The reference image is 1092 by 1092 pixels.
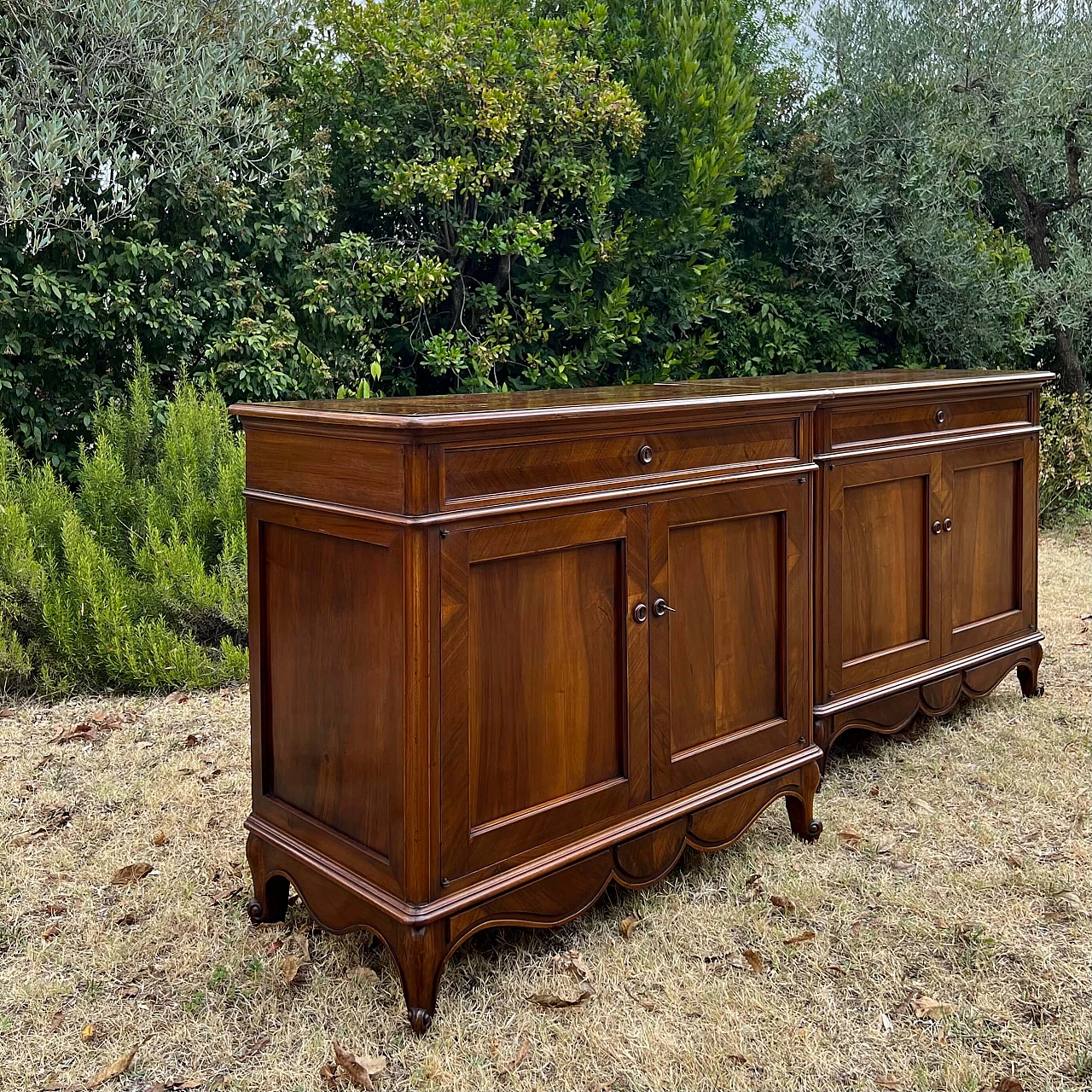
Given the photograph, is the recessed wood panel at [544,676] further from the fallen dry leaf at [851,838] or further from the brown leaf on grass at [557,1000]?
the fallen dry leaf at [851,838]

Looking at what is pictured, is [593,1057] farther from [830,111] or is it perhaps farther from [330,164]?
[830,111]

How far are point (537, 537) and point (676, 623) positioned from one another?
1.69 feet

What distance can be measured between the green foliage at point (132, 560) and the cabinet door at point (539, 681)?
2434 mm

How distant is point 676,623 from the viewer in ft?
8.49

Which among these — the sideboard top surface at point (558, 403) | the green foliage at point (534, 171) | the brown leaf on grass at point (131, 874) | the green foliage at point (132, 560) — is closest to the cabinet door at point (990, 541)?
the sideboard top surface at point (558, 403)

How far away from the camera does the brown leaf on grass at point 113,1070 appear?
2.02 m

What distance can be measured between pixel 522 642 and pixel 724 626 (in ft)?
2.23

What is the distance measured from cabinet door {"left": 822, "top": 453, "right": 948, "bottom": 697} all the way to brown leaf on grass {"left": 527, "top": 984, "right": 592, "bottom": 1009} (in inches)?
53.9

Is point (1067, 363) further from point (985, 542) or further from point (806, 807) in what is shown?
point (806, 807)

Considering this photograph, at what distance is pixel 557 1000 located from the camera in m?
2.24

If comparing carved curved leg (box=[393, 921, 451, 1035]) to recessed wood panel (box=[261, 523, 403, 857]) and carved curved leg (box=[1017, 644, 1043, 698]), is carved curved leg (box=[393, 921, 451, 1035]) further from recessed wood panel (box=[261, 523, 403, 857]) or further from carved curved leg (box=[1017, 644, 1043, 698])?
carved curved leg (box=[1017, 644, 1043, 698])

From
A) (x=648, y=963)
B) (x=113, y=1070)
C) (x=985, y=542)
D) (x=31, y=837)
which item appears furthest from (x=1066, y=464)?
(x=113, y=1070)

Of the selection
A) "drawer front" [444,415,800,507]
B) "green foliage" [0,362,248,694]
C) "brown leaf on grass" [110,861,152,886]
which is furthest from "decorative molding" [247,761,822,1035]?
"green foliage" [0,362,248,694]

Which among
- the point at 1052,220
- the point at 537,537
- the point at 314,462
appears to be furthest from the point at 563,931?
the point at 1052,220
